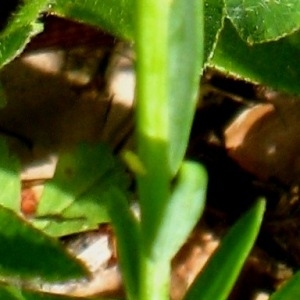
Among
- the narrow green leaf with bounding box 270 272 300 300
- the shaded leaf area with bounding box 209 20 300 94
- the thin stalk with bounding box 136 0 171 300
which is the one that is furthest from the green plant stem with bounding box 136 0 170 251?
the shaded leaf area with bounding box 209 20 300 94

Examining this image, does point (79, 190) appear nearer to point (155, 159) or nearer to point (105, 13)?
point (105, 13)

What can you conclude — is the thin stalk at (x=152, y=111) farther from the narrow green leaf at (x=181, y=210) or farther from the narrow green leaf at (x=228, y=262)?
the narrow green leaf at (x=228, y=262)

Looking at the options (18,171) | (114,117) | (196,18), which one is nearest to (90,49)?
(114,117)

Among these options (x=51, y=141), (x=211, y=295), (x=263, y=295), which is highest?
(x=211, y=295)

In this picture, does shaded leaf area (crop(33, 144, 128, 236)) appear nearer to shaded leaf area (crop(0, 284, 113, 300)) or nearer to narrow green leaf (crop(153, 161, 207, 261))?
shaded leaf area (crop(0, 284, 113, 300))

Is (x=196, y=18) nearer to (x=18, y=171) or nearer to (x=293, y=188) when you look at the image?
(x=18, y=171)

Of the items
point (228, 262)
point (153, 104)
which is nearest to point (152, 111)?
point (153, 104)

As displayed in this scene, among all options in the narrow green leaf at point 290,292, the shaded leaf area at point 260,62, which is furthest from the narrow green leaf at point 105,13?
the narrow green leaf at point 290,292
